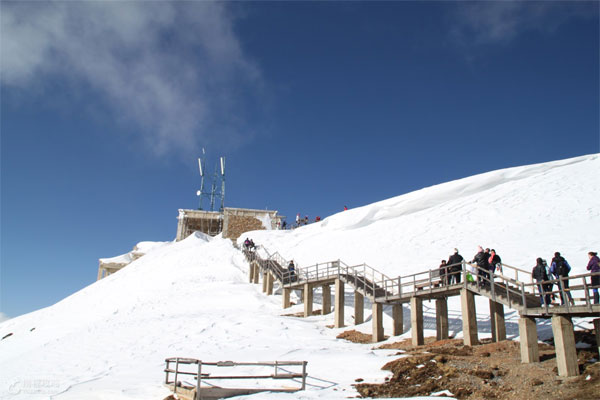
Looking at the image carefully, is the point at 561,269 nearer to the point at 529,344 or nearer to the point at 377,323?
the point at 529,344

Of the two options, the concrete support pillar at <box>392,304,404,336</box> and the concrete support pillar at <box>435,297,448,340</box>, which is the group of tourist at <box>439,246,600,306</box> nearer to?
the concrete support pillar at <box>435,297,448,340</box>

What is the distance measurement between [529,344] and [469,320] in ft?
9.58

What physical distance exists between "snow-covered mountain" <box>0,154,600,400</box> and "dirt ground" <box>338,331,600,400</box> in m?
0.83

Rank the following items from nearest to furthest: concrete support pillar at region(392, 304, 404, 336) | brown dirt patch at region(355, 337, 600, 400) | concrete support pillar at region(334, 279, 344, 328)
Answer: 1. brown dirt patch at region(355, 337, 600, 400)
2. concrete support pillar at region(392, 304, 404, 336)
3. concrete support pillar at region(334, 279, 344, 328)

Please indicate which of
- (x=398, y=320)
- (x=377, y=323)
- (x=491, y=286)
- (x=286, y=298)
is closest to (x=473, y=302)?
(x=491, y=286)

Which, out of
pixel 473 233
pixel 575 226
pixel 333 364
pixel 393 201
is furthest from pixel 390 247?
pixel 333 364

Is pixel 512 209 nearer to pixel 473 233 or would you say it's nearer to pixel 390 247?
pixel 473 233

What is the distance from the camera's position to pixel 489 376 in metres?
10.6

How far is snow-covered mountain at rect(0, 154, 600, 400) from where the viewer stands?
1506 centimetres

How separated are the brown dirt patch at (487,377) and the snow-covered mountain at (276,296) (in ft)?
2.74

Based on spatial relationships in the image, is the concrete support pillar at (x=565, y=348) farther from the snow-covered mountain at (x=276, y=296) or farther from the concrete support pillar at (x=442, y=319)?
the concrete support pillar at (x=442, y=319)

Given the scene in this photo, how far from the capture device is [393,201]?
44500 millimetres

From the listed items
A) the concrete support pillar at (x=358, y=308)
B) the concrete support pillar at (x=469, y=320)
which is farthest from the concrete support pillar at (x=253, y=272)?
the concrete support pillar at (x=469, y=320)

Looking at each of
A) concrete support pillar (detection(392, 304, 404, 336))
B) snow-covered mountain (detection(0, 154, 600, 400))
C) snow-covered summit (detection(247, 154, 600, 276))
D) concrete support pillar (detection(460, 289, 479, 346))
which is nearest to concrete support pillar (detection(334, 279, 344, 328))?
snow-covered mountain (detection(0, 154, 600, 400))
